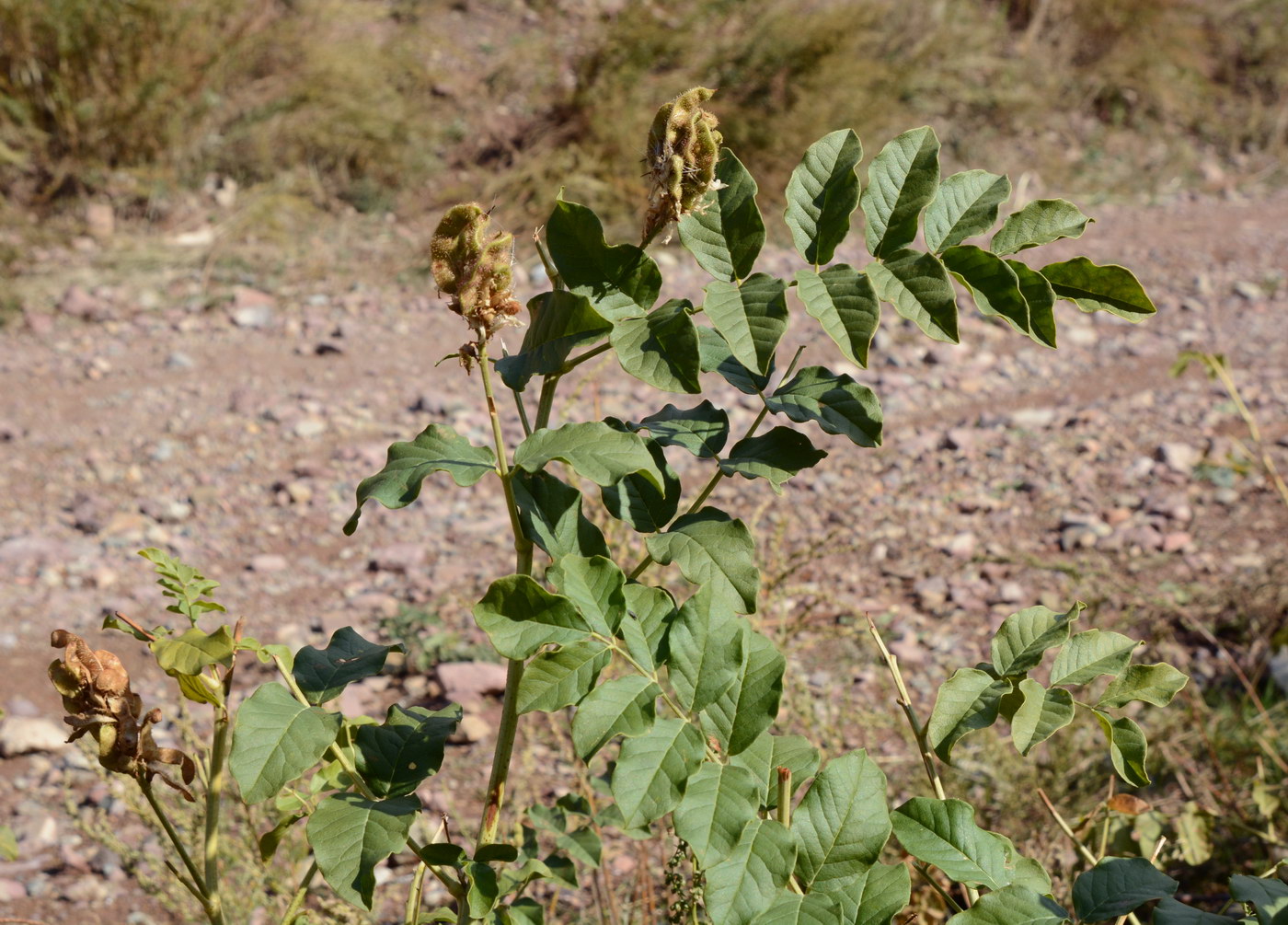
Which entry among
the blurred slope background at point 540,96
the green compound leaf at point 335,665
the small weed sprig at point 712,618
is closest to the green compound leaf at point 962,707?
the small weed sprig at point 712,618

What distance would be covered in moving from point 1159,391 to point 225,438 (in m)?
3.35

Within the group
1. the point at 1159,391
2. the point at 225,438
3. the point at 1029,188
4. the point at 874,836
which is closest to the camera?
the point at 874,836

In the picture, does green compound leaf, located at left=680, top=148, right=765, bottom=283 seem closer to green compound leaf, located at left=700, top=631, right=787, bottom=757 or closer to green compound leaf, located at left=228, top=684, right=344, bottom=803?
green compound leaf, located at left=700, top=631, right=787, bottom=757

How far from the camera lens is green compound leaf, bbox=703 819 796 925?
0.69m

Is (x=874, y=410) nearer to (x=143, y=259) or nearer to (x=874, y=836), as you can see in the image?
(x=874, y=836)

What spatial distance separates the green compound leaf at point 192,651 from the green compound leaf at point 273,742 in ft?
0.14

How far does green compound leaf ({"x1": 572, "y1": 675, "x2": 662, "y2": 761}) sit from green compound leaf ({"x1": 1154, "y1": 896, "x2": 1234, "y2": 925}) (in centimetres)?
35

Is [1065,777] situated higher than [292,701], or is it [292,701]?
[292,701]

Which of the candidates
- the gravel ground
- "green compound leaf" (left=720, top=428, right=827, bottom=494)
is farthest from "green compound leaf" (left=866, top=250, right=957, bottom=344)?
the gravel ground

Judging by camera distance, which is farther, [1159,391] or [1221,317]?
[1221,317]

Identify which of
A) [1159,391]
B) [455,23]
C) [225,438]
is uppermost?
[455,23]

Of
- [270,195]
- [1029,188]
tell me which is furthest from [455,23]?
[1029,188]

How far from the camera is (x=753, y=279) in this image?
0.82 m

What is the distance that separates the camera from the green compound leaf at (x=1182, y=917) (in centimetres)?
70
